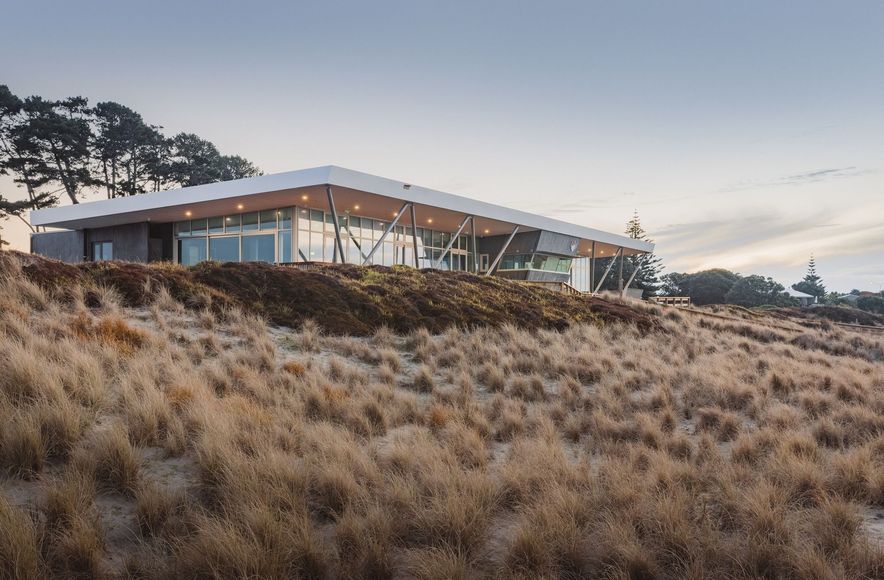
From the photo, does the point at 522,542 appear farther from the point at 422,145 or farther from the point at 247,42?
the point at 422,145

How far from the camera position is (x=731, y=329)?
20.6m

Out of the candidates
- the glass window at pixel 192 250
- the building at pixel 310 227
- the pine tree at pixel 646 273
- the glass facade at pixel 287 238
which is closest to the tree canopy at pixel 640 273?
the pine tree at pixel 646 273

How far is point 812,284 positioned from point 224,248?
114 m

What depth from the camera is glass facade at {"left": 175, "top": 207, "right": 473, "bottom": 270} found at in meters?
26.5

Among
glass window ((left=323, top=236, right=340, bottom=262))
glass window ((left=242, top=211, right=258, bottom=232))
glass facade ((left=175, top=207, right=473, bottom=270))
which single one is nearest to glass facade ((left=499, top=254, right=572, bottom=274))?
glass facade ((left=175, top=207, right=473, bottom=270))

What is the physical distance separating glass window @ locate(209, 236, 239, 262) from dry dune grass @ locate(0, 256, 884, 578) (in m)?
20.8

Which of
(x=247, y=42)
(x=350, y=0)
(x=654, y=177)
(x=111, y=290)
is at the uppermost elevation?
(x=350, y=0)

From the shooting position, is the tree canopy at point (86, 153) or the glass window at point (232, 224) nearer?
the glass window at point (232, 224)

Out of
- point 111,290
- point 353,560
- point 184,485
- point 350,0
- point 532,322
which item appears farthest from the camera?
point 350,0

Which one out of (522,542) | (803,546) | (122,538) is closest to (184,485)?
(122,538)

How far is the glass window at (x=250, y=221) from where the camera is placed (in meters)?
27.6

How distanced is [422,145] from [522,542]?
30797 mm

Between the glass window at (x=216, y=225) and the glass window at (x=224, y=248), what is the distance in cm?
50

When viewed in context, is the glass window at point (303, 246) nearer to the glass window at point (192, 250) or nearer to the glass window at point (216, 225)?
the glass window at point (216, 225)
